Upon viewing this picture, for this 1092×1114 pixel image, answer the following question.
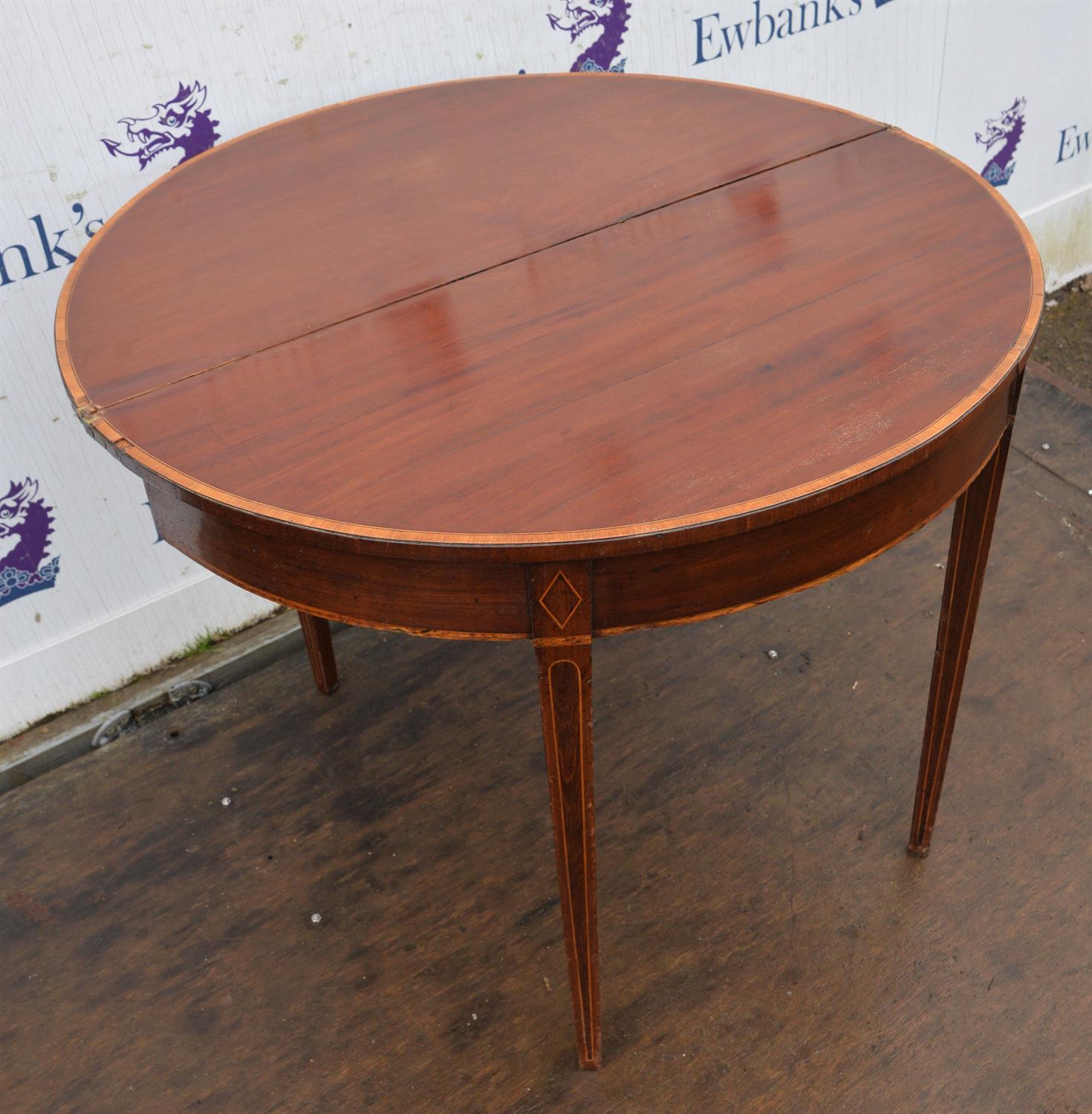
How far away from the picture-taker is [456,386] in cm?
117

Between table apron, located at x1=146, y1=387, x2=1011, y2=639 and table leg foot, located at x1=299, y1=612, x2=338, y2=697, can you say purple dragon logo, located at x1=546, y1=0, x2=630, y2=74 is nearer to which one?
table leg foot, located at x1=299, y1=612, x2=338, y2=697

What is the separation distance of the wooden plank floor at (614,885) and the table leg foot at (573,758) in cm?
18

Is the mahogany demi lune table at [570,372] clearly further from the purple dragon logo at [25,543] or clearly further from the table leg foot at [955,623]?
the purple dragon logo at [25,543]

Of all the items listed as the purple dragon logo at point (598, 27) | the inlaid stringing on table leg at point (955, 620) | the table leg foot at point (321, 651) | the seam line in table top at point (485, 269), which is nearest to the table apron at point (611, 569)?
the seam line in table top at point (485, 269)

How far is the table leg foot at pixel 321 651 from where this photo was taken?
6.32ft

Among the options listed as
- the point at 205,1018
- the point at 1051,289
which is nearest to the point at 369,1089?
the point at 205,1018

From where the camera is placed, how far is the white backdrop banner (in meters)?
1.66

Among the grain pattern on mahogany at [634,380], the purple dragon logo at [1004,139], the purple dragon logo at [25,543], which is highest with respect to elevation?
the grain pattern on mahogany at [634,380]

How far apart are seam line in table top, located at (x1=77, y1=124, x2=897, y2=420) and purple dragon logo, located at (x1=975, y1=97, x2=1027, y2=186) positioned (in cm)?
128

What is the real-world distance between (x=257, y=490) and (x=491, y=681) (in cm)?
103

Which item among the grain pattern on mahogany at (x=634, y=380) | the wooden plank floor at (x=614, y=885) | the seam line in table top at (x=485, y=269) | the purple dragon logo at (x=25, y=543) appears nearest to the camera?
the grain pattern on mahogany at (x=634, y=380)

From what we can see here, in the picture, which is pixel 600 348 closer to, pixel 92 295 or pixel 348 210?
pixel 348 210

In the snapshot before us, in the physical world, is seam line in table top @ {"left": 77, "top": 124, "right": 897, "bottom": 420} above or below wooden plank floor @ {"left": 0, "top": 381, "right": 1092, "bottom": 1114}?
above

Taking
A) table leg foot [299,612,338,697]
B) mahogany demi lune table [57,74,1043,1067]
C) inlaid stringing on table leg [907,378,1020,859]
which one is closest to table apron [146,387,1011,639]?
mahogany demi lune table [57,74,1043,1067]
